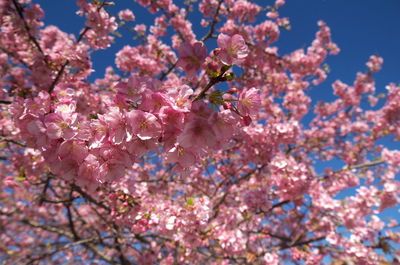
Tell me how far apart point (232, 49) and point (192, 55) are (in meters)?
0.25

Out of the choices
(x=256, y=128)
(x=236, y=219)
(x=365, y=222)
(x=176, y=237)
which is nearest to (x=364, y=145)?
(x=365, y=222)

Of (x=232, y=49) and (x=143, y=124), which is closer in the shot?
(x=143, y=124)

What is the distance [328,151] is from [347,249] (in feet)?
14.9

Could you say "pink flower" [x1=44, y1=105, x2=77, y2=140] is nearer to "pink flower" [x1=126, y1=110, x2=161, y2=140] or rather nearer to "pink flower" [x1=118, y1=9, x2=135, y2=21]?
"pink flower" [x1=126, y1=110, x2=161, y2=140]

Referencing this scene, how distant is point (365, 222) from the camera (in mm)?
5828

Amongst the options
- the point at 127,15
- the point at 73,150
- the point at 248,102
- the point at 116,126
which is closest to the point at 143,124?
the point at 116,126

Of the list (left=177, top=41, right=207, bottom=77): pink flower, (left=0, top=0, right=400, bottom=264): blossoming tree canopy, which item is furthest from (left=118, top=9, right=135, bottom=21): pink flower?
(left=177, top=41, right=207, bottom=77): pink flower

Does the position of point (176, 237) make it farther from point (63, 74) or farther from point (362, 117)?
point (362, 117)

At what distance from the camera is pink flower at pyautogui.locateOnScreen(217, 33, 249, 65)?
1.44 m

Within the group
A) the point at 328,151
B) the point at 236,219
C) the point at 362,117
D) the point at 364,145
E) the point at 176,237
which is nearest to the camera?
the point at 176,237

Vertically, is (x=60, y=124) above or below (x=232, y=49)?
below

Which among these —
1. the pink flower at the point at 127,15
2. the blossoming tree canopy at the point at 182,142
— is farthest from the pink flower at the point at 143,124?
the pink flower at the point at 127,15

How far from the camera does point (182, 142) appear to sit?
1.27 meters

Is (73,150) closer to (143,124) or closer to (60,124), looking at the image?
(60,124)
